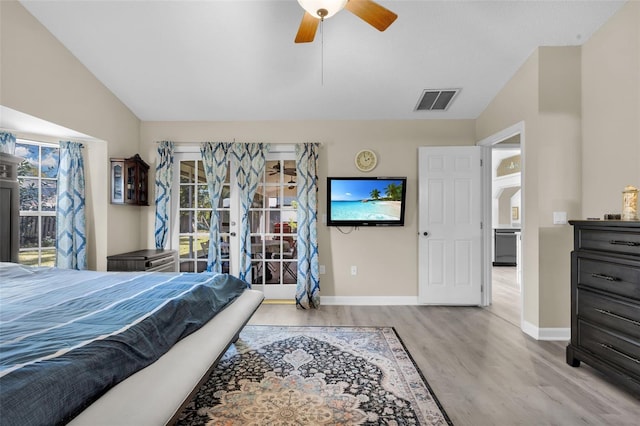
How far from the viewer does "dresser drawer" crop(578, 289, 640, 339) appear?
1890mm

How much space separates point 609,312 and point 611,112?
1.75m

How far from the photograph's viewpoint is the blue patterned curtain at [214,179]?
3893 mm

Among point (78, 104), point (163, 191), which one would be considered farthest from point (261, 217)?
point (78, 104)

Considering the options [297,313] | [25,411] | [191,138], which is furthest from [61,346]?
[191,138]

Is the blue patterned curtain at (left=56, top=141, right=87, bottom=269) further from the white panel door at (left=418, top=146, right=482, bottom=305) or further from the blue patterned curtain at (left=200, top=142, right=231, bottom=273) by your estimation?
the white panel door at (left=418, top=146, right=482, bottom=305)

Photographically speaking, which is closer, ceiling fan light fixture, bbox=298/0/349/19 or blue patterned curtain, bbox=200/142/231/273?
ceiling fan light fixture, bbox=298/0/349/19

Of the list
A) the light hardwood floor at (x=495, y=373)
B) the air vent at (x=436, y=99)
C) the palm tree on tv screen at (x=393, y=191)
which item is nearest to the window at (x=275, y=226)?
the light hardwood floor at (x=495, y=373)

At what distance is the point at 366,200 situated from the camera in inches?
151

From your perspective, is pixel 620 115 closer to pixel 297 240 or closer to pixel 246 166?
pixel 297 240

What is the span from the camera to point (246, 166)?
3914mm

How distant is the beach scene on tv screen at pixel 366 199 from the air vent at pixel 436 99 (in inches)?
38.8

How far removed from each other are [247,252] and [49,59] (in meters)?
2.75

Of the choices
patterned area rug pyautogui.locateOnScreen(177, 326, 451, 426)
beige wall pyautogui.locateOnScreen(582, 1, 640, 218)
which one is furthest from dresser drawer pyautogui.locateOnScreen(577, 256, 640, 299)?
patterned area rug pyautogui.locateOnScreen(177, 326, 451, 426)

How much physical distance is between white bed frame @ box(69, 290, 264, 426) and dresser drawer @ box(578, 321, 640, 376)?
255 cm
